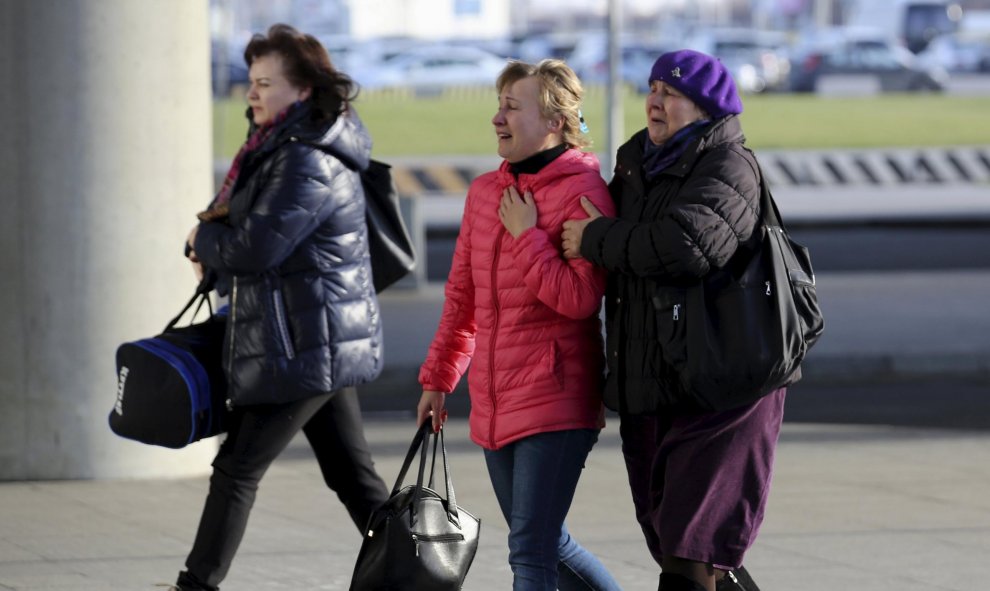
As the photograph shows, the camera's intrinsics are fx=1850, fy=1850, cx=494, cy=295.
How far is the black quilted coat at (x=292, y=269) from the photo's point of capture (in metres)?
5.33

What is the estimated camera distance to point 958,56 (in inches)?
2355

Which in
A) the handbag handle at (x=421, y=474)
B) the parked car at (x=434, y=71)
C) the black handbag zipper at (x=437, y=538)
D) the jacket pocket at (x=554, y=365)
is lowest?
the parked car at (x=434, y=71)

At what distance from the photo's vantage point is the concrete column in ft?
24.7

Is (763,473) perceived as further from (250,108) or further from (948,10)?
(948,10)

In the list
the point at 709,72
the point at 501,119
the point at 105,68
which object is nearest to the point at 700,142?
the point at 709,72

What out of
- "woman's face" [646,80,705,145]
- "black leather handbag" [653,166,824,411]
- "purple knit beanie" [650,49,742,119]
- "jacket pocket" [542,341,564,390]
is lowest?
"jacket pocket" [542,341,564,390]

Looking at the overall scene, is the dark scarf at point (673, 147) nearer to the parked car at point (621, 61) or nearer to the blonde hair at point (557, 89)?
the blonde hair at point (557, 89)

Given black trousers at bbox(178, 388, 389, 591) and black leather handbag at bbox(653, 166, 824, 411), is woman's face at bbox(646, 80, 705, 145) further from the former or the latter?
black trousers at bbox(178, 388, 389, 591)

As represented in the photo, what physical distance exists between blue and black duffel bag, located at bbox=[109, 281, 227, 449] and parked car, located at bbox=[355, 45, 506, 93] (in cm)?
4365

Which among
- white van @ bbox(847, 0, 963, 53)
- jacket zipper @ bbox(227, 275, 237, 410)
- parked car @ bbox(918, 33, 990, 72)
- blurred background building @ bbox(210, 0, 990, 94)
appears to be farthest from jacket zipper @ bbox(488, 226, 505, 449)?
white van @ bbox(847, 0, 963, 53)

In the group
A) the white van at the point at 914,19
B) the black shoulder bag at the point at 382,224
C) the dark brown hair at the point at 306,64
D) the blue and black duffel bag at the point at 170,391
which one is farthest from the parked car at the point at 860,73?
the blue and black duffel bag at the point at 170,391

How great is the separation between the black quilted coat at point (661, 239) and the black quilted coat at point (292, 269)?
1.13 meters

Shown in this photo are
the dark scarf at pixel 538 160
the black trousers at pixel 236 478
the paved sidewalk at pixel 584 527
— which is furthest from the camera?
the paved sidewalk at pixel 584 527

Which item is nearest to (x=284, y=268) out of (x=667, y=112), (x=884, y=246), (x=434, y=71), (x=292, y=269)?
(x=292, y=269)
